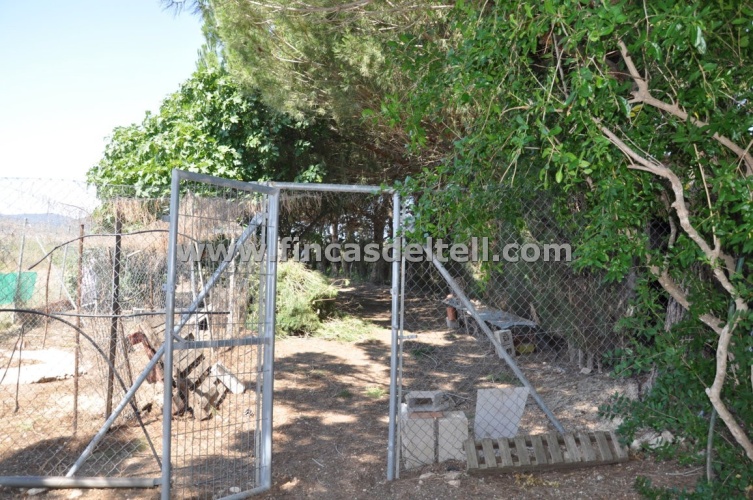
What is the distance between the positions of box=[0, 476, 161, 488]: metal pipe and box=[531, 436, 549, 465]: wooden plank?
105 inches

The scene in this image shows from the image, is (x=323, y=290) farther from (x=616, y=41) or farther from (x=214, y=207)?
(x=616, y=41)

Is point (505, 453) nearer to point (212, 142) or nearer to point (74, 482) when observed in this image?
point (74, 482)

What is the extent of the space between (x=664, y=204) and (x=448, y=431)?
228 centimetres

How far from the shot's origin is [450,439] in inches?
178

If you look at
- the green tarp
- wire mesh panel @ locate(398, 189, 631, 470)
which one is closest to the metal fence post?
wire mesh panel @ locate(398, 189, 631, 470)

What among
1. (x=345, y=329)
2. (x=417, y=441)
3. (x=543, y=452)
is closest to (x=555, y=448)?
(x=543, y=452)

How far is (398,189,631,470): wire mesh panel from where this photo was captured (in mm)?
3973

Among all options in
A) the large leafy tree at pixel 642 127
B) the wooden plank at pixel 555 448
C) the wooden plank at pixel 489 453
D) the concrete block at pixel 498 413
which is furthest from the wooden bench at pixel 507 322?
the large leafy tree at pixel 642 127

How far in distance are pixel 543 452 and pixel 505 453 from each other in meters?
0.28

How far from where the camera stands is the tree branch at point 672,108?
272 centimetres

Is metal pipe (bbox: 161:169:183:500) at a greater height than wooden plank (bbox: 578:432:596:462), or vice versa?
metal pipe (bbox: 161:169:183:500)

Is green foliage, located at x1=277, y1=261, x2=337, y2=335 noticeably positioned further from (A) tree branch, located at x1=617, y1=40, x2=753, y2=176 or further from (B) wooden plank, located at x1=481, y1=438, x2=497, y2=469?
(A) tree branch, located at x1=617, y1=40, x2=753, y2=176

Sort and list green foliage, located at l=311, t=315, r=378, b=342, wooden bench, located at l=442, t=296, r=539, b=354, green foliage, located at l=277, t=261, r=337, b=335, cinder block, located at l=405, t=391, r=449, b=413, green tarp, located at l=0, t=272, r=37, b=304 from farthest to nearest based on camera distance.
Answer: green foliage, located at l=311, t=315, r=378, b=342, green foliage, located at l=277, t=261, r=337, b=335, wooden bench, located at l=442, t=296, r=539, b=354, green tarp, located at l=0, t=272, r=37, b=304, cinder block, located at l=405, t=391, r=449, b=413

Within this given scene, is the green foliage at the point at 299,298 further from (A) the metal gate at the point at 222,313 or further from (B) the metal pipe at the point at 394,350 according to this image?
(B) the metal pipe at the point at 394,350
